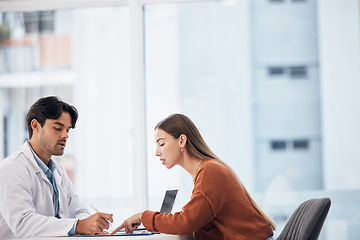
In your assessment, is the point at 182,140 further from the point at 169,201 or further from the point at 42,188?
the point at 42,188

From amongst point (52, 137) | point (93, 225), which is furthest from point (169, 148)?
point (52, 137)

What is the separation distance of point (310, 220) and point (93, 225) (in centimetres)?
86

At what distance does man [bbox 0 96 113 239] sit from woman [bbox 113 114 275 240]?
270mm

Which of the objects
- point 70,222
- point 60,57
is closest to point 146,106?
point 60,57

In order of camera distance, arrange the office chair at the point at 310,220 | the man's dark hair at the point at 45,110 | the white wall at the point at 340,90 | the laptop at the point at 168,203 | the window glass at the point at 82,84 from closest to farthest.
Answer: the office chair at the point at 310,220 → the laptop at the point at 168,203 → the man's dark hair at the point at 45,110 → the white wall at the point at 340,90 → the window glass at the point at 82,84

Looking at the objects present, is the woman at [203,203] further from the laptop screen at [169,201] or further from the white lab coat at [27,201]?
the white lab coat at [27,201]

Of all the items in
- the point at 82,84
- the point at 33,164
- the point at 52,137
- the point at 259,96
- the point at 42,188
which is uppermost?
the point at 82,84

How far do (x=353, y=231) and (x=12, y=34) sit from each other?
9.01ft

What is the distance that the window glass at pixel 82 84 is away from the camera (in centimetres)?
347

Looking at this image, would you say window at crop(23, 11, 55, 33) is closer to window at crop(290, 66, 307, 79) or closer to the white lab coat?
the white lab coat

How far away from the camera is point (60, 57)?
11.6 feet

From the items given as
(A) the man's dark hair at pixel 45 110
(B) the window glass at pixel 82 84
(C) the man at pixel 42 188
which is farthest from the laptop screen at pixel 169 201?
(B) the window glass at pixel 82 84

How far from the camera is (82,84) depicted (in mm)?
3516

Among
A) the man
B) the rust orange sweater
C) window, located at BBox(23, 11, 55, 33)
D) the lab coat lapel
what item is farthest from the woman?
window, located at BBox(23, 11, 55, 33)
